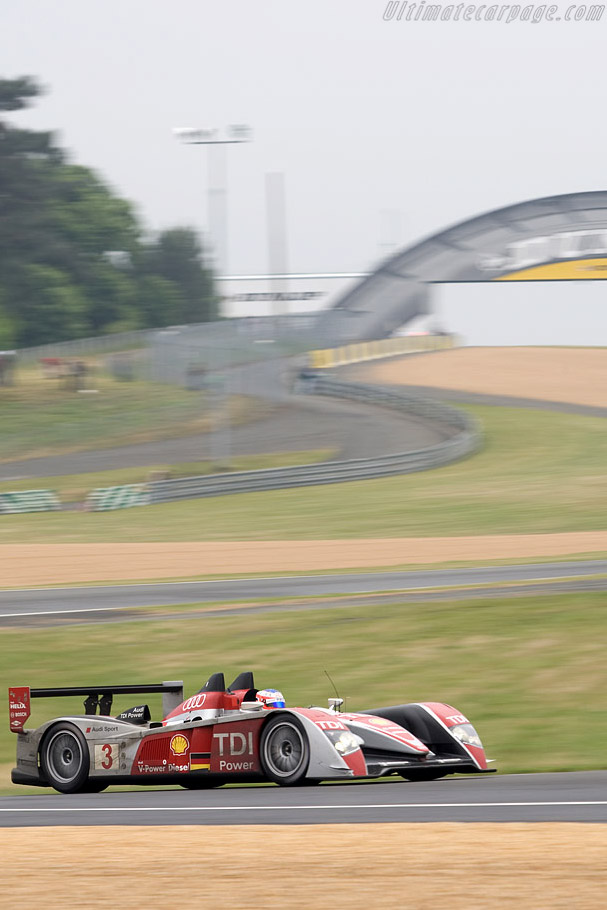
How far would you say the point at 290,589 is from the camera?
2162 centimetres

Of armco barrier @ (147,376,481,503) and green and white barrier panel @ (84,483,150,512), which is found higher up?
armco barrier @ (147,376,481,503)

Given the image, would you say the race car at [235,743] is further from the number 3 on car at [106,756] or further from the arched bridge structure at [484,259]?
the arched bridge structure at [484,259]

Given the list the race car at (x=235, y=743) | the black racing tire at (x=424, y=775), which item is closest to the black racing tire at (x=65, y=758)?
the race car at (x=235, y=743)

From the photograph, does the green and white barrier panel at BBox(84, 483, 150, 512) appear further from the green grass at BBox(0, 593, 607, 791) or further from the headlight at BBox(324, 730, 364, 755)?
the headlight at BBox(324, 730, 364, 755)

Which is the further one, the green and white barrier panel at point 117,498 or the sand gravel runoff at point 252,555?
the green and white barrier panel at point 117,498

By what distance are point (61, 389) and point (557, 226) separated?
126ft

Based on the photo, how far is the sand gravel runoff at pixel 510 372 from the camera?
63.8 meters

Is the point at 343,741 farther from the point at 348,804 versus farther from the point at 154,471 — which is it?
the point at 154,471

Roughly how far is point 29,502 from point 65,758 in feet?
95.0

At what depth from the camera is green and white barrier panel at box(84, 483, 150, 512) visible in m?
38.9

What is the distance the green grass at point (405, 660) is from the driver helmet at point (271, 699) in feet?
8.04

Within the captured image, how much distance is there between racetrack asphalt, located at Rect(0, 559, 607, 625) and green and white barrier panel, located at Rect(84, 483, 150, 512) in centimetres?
1528

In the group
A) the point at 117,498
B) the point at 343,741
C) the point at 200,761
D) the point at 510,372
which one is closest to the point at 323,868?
the point at 343,741

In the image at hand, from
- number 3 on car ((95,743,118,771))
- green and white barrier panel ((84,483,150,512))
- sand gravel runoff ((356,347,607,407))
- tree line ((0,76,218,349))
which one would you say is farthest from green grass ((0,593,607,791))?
tree line ((0,76,218,349))
